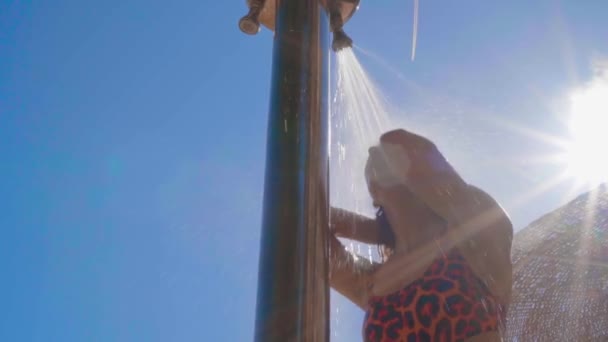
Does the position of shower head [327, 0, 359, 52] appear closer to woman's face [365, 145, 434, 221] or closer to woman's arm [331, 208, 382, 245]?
woman's face [365, 145, 434, 221]

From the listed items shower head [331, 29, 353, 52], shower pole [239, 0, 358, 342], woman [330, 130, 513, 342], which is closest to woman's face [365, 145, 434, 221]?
woman [330, 130, 513, 342]

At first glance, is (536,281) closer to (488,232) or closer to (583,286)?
(583,286)

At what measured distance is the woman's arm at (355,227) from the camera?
2.21 metres

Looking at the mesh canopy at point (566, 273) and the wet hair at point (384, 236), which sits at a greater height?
the mesh canopy at point (566, 273)

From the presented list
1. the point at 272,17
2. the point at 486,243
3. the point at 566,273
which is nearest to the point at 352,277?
the point at 486,243

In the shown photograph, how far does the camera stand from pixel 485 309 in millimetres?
1906

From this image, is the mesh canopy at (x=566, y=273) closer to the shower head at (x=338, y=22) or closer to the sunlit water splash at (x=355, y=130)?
the sunlit water splash at (x=355, y=130)

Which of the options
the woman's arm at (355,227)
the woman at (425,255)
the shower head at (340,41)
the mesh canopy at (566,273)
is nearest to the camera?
the shower head at (340,41)

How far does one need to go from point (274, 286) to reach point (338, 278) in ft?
3.76

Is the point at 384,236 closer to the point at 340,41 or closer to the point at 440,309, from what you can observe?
the point at 440,309

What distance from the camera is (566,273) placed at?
3.74 m

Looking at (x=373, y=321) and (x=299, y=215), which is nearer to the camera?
(x=299, y=215)

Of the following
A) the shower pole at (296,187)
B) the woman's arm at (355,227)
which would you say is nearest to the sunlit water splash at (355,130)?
the woman's arm at (355,227)

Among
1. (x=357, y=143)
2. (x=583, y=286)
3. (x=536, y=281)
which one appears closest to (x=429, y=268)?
(x=357, y=143)
